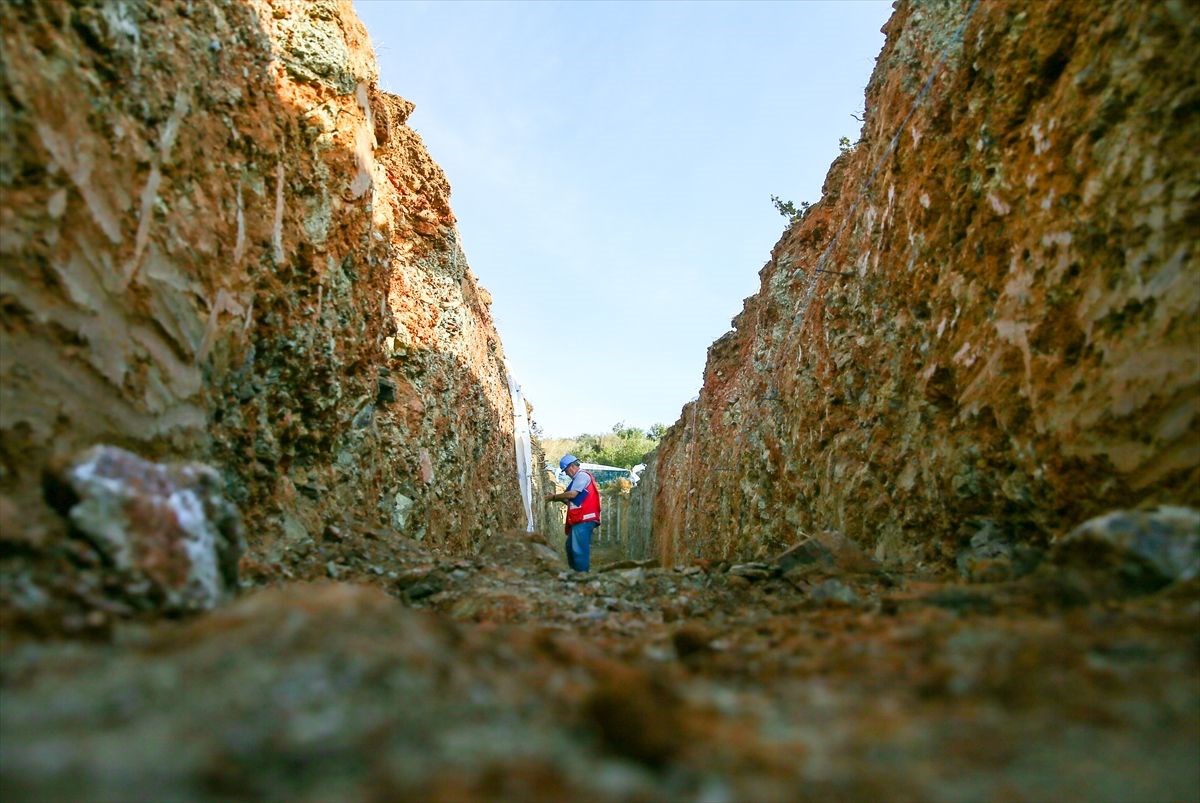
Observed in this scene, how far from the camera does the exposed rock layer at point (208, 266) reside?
2.53 metres

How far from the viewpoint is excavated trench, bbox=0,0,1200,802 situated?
1.31 metres

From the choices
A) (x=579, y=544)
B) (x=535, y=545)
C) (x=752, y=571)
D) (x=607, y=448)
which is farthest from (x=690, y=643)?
(x=607, y=448)

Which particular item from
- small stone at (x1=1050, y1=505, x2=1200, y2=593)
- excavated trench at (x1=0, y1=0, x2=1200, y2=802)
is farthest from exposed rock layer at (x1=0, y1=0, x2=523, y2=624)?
small stone at (x1=1050, y1=505, x2=1200, y2=593)

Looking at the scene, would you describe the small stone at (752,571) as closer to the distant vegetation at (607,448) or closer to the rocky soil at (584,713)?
the rocky soil at (584,713)

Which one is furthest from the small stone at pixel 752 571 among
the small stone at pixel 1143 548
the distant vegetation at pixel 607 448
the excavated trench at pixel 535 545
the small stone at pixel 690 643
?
the distant vegetation at pixel 607 448

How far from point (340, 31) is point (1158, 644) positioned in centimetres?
625

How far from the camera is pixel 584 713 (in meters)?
1.44

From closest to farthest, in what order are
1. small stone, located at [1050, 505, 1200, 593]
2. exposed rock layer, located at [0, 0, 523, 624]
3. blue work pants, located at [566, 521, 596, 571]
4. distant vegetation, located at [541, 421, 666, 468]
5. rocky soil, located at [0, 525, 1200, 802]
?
rocky soil, located at [0, 525, 1200, 802], small stone, located at [1050, 505, 1200, 593], exposed rock layer, located at [0, 0, 523, 624], blue work pants, located at [566, 521, 596, 571], distant vegetation, located at [541, 421, 666, 468]

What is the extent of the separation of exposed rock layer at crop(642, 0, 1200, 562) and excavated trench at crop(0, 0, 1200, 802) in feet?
0.08

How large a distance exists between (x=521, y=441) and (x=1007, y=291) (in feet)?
46.1

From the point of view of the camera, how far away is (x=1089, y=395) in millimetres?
3244

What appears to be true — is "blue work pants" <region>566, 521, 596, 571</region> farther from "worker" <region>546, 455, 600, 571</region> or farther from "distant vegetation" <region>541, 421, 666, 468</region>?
"distant vegetation" <region>541, 421, 666, 468</region>

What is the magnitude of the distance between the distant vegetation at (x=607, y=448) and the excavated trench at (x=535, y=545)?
28.9 meters

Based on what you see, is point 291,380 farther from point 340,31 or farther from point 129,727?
point 129,727
